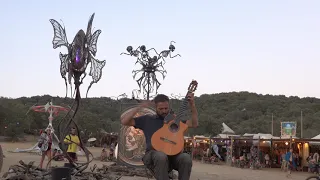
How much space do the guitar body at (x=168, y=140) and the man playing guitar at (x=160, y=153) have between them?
6 cm

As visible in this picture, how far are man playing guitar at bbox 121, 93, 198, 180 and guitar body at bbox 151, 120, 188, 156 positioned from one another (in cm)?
6

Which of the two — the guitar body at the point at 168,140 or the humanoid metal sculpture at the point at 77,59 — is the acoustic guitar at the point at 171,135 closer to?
the guitar body at the point at 168,140

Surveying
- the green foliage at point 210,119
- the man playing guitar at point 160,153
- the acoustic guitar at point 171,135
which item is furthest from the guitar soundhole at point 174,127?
the green foliage at point 210,119

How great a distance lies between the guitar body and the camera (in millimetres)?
4000

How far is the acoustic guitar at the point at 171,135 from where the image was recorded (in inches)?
158

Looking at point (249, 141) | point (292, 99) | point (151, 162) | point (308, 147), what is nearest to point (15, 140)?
point (249, 141)

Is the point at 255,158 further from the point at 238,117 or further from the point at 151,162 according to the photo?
the point at 238,117

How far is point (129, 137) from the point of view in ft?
50.3

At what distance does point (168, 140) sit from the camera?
4.02 m

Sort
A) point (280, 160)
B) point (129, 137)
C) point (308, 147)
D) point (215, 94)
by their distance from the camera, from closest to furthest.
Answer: point (129, 137) → point (308, 147) → point (280, 160) → point (215, 94)

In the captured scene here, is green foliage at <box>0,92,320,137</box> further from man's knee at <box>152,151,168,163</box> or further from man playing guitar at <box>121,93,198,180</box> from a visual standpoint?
man's knee at <box>152,151,168,163</box>

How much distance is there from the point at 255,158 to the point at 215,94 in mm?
75777

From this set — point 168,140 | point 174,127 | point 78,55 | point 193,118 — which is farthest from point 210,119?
point 168,140

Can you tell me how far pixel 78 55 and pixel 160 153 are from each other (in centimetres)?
447
